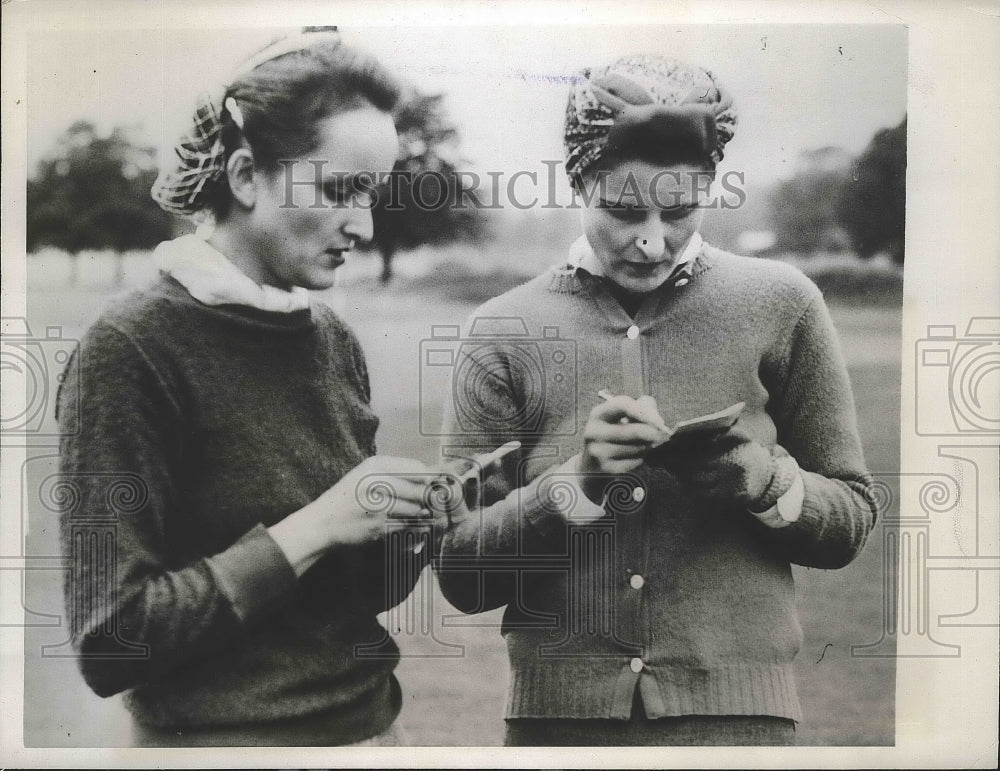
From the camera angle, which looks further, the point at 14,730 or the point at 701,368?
the point at 14,730

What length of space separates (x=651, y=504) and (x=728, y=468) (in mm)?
219

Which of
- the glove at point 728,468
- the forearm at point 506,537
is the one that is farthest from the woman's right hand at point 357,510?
the glove at point 728,468

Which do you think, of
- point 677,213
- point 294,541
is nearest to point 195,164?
point 294,541

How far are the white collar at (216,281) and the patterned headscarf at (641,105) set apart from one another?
83cm

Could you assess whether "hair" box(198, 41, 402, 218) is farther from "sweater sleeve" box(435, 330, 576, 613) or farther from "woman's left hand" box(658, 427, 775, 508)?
"woman's left hand" box(658, 427, 775, 508)

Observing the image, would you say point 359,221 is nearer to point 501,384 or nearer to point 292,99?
point 292,99

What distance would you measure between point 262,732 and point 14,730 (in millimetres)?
729

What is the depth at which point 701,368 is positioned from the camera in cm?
279

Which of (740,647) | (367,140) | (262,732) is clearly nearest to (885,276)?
(740,647)

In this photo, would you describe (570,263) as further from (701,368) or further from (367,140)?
(367,140)

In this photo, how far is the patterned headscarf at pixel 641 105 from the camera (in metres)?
2.79

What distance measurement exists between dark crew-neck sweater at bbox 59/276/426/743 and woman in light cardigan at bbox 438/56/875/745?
0.30 metres

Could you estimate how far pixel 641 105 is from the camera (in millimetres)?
2781

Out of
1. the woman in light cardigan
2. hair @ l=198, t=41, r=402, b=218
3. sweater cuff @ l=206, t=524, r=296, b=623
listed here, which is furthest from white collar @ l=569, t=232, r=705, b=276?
sweater cuff @ l=206, t=524, r=296, b=623
